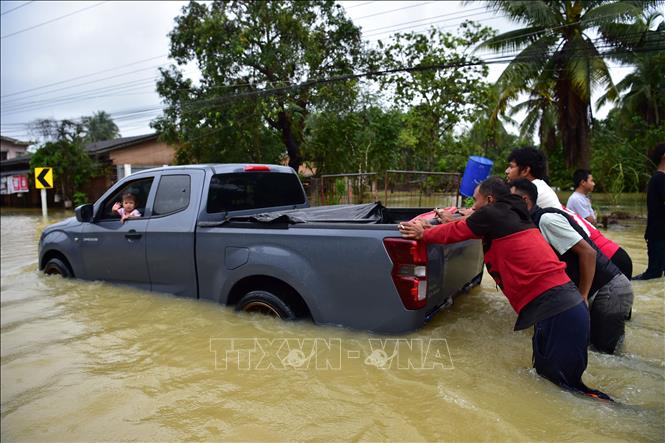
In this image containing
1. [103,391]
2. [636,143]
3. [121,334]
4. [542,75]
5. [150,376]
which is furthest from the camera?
[636,143]

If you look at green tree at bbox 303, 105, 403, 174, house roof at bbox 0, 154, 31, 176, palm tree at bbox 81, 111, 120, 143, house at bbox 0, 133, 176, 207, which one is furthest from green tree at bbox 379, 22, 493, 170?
palm tree at bbox 81, 111, 120, 143

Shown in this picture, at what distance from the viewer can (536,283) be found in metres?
2.79

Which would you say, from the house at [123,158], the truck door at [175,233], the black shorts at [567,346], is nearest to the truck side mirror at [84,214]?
the truck door at [175,233]

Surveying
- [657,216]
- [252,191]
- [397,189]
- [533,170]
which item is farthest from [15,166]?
[657,216]

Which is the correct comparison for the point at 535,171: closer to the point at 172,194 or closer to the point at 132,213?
the point at 172,194

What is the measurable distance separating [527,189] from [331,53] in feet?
48.5

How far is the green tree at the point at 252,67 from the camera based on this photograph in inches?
590

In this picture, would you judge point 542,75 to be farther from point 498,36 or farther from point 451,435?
point 451,435

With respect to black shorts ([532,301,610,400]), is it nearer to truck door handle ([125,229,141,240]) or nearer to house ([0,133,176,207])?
truck door handle ([125,229,141,240])

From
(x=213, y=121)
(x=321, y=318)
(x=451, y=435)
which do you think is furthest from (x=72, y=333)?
(x=213, y=121)

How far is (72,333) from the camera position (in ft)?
13.7

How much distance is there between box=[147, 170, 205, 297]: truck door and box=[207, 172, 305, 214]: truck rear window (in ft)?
0.58

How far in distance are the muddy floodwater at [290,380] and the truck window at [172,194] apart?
918mm

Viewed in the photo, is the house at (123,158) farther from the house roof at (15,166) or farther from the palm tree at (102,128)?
the palm tree at (102,128)
